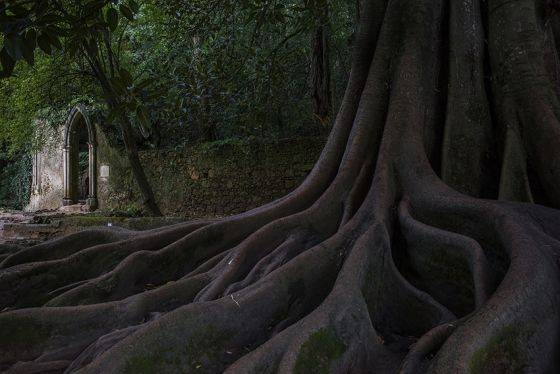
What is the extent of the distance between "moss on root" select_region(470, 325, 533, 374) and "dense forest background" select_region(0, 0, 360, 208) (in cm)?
190

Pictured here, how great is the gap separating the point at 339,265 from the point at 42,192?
17.6 metres

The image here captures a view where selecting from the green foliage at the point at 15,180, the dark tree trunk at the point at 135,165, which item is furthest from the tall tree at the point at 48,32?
the green foliage at the point at 15,180

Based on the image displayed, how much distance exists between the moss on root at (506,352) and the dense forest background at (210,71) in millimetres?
1900

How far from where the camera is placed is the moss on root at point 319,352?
6.03ft

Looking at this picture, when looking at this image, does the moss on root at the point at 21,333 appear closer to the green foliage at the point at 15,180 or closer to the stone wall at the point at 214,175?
the stone wall at the point at 214,175

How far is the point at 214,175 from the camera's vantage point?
12250mm

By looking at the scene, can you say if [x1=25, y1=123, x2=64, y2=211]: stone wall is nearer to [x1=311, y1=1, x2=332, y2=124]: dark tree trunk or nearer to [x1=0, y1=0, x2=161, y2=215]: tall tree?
[x1=311, y1=1, x2=332, y2=124]: dark tree trunk

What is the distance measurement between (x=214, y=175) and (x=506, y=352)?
10823mm

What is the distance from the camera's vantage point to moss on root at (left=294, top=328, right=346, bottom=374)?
184 centimetres

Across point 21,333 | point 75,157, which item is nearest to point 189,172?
point 75,157

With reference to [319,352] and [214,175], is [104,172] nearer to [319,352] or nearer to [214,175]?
[214,175]

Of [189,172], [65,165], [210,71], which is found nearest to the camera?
[210,71]

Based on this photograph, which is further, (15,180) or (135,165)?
(15,180)

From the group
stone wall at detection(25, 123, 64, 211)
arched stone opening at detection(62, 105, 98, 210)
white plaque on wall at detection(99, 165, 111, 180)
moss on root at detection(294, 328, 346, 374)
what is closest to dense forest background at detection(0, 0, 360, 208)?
arched stone opening at detection(62, 105, 98, 210)
